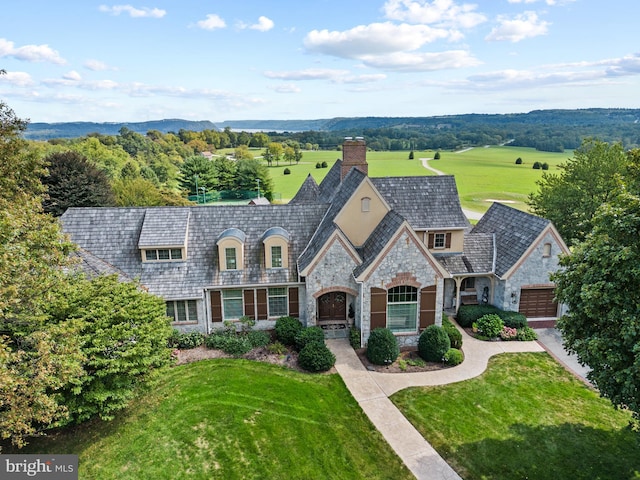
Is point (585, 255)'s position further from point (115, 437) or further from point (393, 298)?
point (115, 437)

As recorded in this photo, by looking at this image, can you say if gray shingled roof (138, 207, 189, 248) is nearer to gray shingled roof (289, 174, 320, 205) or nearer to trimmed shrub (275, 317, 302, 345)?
trimmed shrub (275, 317, 302, 345)

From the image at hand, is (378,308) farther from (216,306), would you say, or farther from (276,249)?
(216,306)

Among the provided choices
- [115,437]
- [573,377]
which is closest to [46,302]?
[115,437]

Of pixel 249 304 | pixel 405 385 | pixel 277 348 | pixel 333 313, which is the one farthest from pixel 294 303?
pixel 405 385

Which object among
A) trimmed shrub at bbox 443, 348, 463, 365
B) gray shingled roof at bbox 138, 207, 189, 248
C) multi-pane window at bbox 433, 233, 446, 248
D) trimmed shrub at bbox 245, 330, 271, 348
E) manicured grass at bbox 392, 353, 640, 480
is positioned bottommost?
manicured grass at bbox 392, 353, 640, 480

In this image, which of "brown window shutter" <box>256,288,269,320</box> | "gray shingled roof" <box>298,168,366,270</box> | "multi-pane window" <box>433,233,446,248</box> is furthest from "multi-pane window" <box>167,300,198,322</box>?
"multi-pane window" <box>433,233,446,248</box>

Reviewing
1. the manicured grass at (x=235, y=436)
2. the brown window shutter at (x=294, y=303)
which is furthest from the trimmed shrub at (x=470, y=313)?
the manicured grass at (x=235, y=436)

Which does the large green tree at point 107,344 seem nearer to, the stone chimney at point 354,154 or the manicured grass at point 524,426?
the manicured grass at point 524,426
